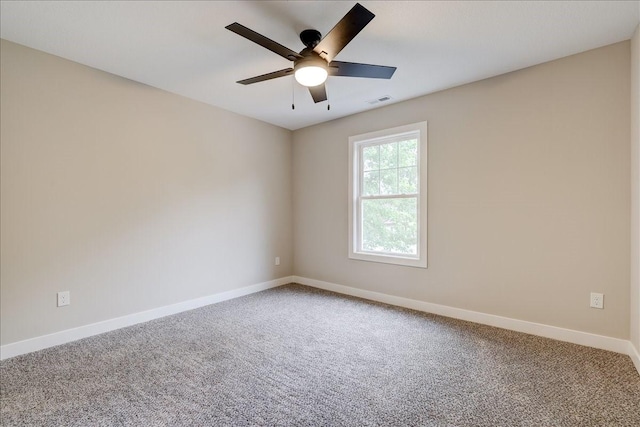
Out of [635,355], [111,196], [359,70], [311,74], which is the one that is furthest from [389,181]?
[111,196]

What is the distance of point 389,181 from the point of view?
397 cm

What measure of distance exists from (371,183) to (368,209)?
361 millimetres

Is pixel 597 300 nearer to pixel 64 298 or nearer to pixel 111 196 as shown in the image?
pixel 111 196

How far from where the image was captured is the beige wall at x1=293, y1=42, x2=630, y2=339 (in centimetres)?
250

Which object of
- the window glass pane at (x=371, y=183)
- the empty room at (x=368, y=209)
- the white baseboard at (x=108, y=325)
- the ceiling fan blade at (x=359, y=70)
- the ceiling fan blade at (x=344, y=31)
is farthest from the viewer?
the window glass pane at (x=371, y=183)

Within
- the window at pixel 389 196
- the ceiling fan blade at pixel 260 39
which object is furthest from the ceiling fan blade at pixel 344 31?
the window at pixel 389 196

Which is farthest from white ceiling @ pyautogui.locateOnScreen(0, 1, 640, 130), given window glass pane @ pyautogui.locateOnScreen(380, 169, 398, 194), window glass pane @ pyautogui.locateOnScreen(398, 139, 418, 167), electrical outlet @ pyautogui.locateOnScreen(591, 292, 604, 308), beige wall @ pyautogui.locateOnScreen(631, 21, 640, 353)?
electrical outlet @ pyautogui.locateOnScreen(591, 292, 604, 308)

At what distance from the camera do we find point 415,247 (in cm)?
370

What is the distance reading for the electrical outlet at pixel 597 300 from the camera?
254 cm

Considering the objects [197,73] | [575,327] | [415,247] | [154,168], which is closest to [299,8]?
[197,73]

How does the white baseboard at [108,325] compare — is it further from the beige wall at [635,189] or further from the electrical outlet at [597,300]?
the beige wall at [635,189]

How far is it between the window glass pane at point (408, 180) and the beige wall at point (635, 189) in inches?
72.8

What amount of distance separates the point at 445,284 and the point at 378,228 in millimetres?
1101

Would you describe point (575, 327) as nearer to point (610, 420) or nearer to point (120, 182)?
point (610, 420)
